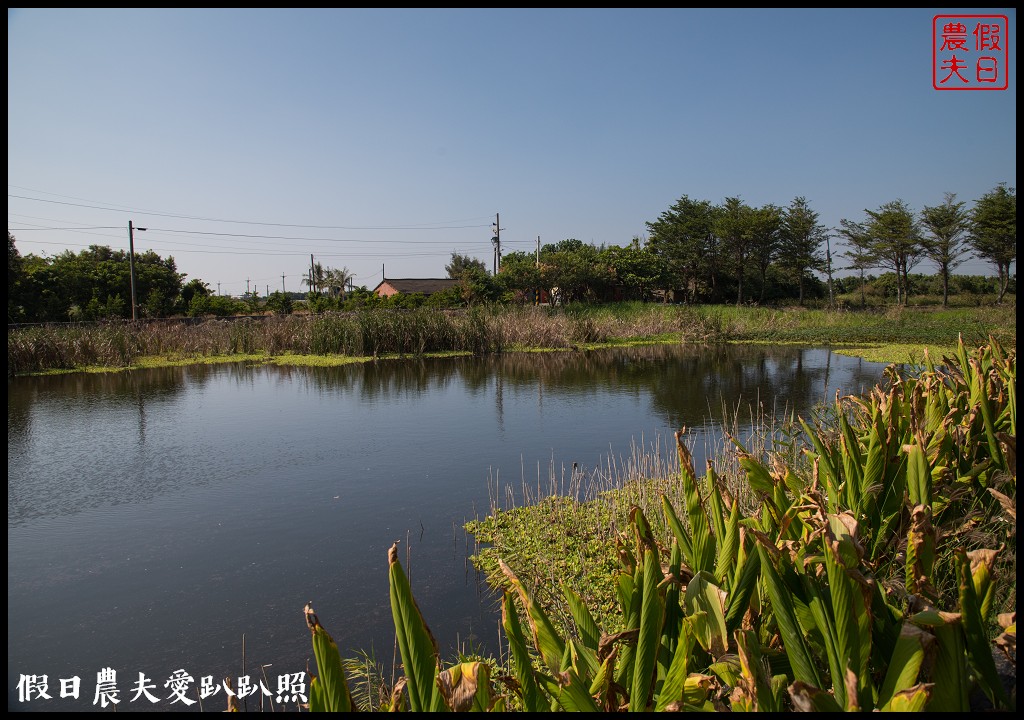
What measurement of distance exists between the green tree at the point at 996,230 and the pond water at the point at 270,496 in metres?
20.5

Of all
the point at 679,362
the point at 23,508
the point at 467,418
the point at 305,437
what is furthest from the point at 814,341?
the point at 23,508

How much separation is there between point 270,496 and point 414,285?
140 feet

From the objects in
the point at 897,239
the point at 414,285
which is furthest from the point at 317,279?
the point at 897,239

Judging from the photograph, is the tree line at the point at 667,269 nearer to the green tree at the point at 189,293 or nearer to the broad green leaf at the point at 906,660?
the green tree at the point at 189,293

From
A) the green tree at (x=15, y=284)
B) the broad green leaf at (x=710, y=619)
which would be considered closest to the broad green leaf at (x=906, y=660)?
the broad green leaf at (x=710, y=619)

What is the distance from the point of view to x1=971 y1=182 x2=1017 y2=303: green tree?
28484mm

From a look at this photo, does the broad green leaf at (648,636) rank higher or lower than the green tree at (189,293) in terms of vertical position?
lower

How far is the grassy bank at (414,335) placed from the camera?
54.3ft

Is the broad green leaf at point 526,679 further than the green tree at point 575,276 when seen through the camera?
No

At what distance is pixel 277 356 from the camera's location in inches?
751

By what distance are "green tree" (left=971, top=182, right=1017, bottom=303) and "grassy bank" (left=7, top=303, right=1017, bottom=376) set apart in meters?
6.66

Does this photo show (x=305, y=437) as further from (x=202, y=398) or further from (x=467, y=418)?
(x=202, y=398)

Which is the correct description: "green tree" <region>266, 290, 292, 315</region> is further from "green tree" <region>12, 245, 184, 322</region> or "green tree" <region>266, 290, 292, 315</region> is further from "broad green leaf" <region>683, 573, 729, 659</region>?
"broad green leaf" <region>683, 573, 729, 659</region>

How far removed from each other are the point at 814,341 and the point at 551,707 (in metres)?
22.3
